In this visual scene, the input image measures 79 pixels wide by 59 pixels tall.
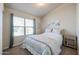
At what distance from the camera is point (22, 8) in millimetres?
1299

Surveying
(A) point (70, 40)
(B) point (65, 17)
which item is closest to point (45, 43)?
(A) point (70, 40)

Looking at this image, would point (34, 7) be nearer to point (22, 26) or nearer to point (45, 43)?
point (22, 26)

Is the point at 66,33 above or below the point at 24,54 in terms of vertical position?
above

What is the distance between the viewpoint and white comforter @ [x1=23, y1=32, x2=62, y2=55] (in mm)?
1200

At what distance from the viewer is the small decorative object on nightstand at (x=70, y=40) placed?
1268 mm

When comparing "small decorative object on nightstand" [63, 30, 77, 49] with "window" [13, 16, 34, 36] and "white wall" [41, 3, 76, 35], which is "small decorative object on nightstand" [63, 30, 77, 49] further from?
"window" [13, 16, 34, 36]

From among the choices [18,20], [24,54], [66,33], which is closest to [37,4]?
[18,20]

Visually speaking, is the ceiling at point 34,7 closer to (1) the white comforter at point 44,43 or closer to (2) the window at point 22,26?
(2) the window at point 22,26

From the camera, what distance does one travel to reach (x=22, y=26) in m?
1.34

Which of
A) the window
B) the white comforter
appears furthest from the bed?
the window

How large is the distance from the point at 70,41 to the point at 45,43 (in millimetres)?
421

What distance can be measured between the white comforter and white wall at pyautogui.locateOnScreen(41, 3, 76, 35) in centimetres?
17

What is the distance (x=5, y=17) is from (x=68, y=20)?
1.02 m

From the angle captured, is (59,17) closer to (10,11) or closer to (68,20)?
(68,20)
